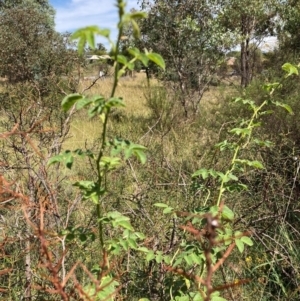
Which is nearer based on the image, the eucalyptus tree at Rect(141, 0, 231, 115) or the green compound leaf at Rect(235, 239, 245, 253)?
the green compound leaf at Rect(235, 239, 245, 253)

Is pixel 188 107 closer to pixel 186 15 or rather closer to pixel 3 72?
pixel 186 15

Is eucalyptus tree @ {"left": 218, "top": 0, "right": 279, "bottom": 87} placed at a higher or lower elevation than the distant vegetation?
higher

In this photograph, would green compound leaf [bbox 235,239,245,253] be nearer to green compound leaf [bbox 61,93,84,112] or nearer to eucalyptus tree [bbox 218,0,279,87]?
green compound leaf [bbox 61,93,84,112]

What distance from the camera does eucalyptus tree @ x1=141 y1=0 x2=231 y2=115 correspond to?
346 inches

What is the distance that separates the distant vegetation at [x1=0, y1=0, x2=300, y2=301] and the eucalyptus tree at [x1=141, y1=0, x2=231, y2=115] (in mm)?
32

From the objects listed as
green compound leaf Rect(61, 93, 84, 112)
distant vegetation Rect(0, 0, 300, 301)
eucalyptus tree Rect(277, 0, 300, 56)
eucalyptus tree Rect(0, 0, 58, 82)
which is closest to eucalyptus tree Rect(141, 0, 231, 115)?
distant vegetation Rect(0, 0, 300, 301)

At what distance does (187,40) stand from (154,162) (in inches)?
241

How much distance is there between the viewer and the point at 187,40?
8.94 meters

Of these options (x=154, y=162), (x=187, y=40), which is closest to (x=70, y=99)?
(x=154, y=162)

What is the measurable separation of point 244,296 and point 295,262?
16.1 inches

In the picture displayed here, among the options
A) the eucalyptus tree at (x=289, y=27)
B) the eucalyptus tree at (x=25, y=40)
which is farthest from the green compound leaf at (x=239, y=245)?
the eucalyptus tree at (x=289, y=27)

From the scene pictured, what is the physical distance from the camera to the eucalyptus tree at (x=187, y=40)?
880 cm

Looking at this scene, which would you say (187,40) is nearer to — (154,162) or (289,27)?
(289,27)

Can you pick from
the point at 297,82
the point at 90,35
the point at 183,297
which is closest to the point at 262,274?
the point at 183,297
